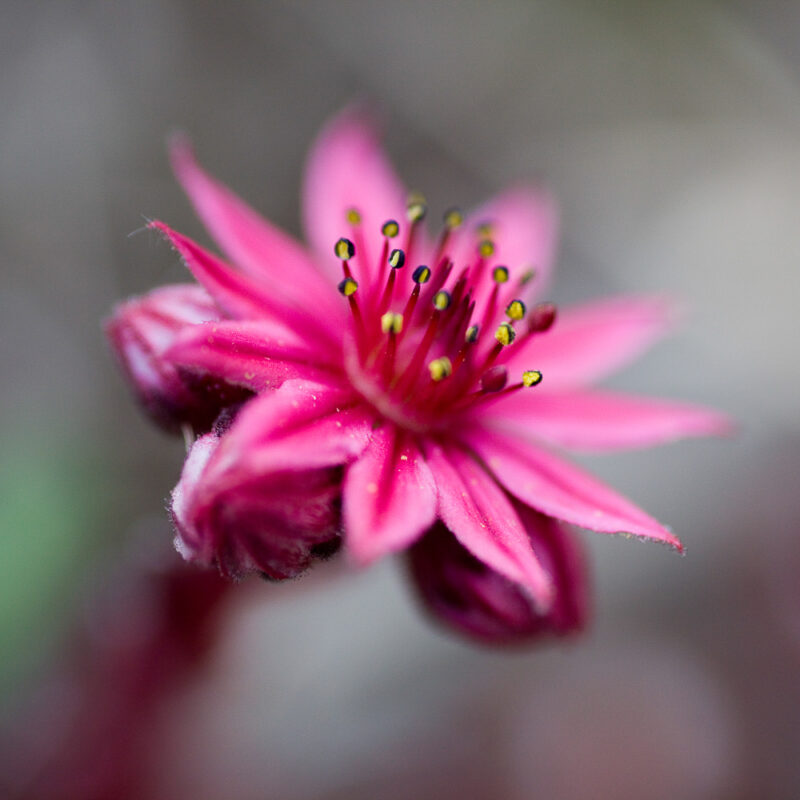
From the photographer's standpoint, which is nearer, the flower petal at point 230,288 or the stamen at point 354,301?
the flower petal at point 230,288

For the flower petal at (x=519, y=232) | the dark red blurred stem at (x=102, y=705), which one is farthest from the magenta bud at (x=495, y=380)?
the dark red blurred stem at (x=102, y=705)

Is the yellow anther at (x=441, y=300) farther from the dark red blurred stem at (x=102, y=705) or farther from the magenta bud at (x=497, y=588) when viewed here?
the dark red blurred stem at (x=102, y=705)

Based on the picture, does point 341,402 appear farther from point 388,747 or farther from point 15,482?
point 388,747

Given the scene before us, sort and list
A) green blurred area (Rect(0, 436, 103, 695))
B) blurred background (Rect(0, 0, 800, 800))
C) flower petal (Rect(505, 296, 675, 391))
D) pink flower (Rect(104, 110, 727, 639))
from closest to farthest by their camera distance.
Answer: pink flower (Rect(104, 110, 727, 639))
flower petal (Rect(505, 296, 675, 391))
green blurred area (Rect(0, 436, 103, 695))
blurred background (Rect(0, 0, 800, 800))

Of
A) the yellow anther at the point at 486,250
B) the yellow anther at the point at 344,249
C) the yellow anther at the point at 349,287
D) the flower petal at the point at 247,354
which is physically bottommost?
the flower petal at the point at 247,354

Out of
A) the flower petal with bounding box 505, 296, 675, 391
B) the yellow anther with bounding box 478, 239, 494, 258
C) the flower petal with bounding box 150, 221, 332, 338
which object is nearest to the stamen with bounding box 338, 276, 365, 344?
the flower petal with bounding box 150, 221, 332, 338

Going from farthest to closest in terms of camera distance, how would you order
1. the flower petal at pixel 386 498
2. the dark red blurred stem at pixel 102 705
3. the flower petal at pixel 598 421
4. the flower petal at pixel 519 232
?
the dark red blurred stem at pixel 102 705 < the flower petal at pixel 519 232 < the flower petal at pixel 598 421 < the flower petal at pixel 386 498

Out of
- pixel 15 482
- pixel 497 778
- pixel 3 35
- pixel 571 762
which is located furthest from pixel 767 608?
pixel 3 35

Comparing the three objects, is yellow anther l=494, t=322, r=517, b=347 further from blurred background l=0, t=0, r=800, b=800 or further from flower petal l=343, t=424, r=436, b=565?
blurred background l=0, t=0, r=800, b=800
